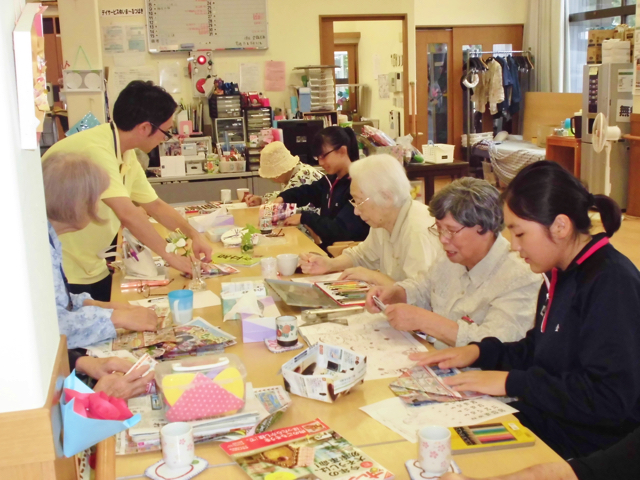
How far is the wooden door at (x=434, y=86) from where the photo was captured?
1012 cm

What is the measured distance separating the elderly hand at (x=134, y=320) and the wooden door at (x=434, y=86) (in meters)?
8.15

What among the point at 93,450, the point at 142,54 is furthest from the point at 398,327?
the point at 142,54

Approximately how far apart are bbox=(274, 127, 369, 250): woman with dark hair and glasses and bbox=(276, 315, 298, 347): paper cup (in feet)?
6.68

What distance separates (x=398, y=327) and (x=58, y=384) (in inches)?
44.9

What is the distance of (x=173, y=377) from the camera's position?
163 cm

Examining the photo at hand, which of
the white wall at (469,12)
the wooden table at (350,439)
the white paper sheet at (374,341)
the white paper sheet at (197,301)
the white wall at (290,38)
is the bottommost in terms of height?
the wooden table at (350,439)

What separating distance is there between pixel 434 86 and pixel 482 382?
908cm

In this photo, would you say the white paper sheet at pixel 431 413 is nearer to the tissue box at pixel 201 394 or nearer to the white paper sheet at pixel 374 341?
the white paper sheet at pixel 374 341

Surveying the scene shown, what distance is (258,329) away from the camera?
2197mm

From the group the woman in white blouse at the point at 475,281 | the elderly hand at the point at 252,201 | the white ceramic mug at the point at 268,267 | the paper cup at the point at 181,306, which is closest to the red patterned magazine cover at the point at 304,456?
the woman in white blouse at the point at 475,281

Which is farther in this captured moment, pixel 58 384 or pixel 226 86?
pixel 226 86

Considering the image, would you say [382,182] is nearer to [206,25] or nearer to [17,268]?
[17,268]

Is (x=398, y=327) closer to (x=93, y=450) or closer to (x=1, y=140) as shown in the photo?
(x=93, y=450)

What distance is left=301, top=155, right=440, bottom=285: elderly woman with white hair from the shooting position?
2873 millimetres
